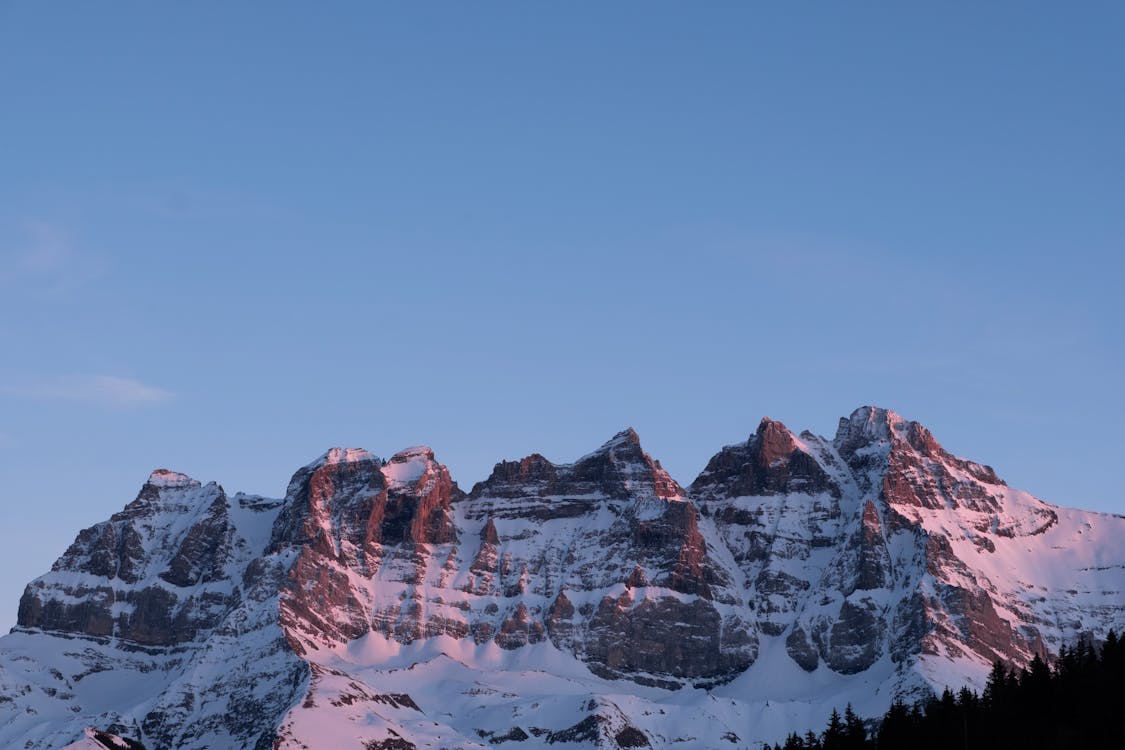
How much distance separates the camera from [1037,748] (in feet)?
626

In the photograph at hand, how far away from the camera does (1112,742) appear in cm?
18012

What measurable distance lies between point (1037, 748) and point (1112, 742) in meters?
11.8
